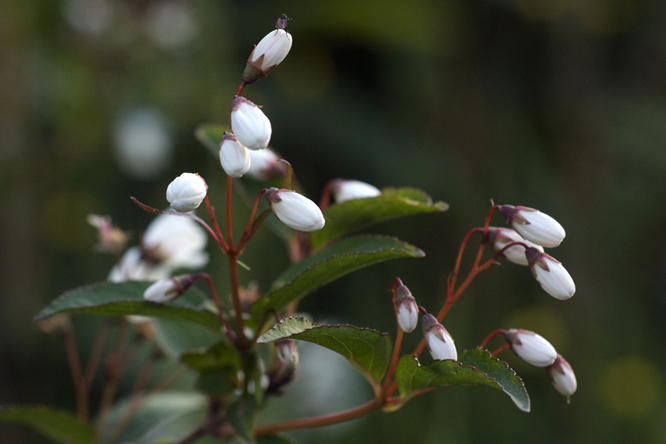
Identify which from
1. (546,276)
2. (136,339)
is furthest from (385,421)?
(546,276)

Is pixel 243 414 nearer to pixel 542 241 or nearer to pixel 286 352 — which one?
pixel 286 352

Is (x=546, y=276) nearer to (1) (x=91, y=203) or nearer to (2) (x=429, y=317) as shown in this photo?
(2) (x=429, y=317)

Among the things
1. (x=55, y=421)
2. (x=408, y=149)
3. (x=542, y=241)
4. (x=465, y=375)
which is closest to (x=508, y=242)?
(x=542, y=241)

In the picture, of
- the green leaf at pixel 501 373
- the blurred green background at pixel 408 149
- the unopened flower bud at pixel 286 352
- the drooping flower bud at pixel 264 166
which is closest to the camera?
the green leaf at pixel 501 373

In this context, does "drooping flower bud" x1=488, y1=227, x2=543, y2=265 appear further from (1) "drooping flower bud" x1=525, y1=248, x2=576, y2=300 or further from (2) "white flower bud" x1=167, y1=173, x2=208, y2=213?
(2) "white flower bud" x1=167, y1=173, x2=208, y2=213

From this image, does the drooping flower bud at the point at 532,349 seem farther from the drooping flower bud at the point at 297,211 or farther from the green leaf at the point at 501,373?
the drooping flower bud at the point at 297,211

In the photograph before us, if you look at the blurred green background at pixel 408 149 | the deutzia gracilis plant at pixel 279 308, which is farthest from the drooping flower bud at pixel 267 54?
the blurred green background at pixel 408 149
